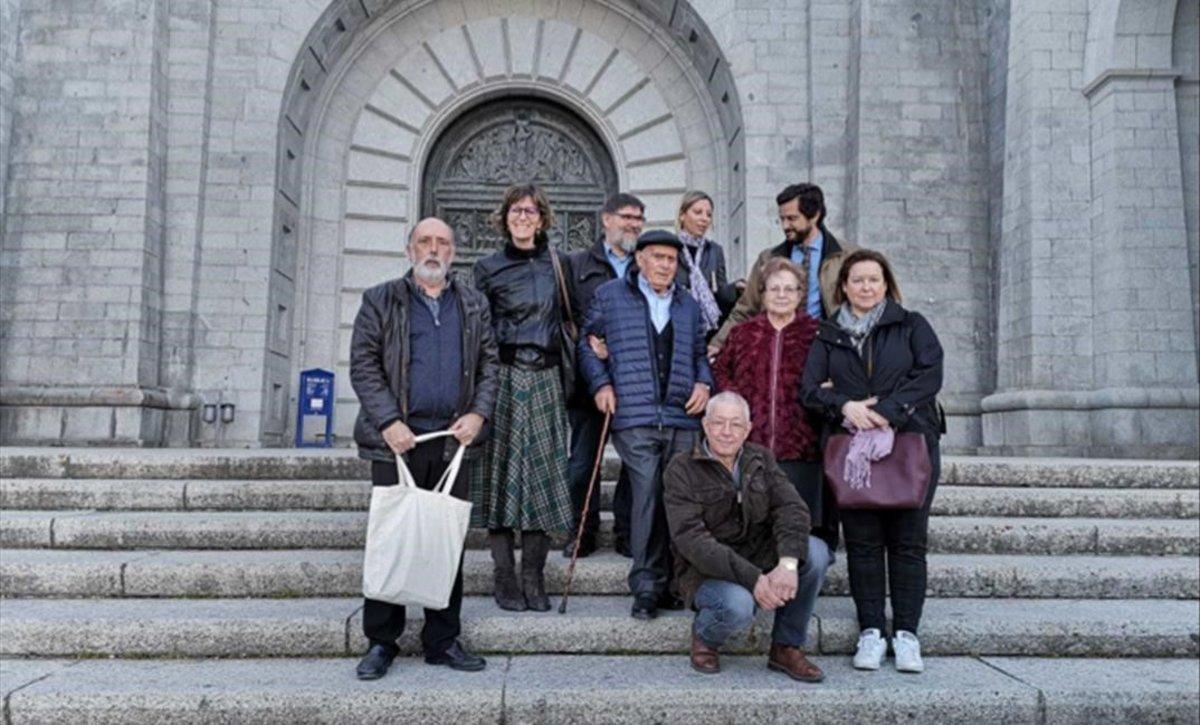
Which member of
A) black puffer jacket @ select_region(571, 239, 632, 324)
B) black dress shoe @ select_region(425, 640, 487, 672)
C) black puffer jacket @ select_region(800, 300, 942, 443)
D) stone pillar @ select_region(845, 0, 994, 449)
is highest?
stone pillar @ select_region(845, 0, 994, 449)

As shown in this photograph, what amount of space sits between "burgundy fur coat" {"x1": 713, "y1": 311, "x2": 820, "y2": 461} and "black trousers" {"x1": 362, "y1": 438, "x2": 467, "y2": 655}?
1.62m

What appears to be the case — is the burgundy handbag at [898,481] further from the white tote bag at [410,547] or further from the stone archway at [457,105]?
the stone archway at [457,105]

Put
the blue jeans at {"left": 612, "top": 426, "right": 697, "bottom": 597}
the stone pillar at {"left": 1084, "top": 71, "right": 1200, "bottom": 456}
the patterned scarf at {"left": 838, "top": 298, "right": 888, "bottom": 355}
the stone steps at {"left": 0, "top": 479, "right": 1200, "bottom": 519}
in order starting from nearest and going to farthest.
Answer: the patterned scarf at {"left": 838, "top": 298, "right": 888, "bottom": 355} → the blue jeans at {"left": 612, "top": 426, "right": 697, "bottom": 597} → the stone steps at {"left": 0, "top": 479, "right": 1200, "bottom": 519} → the stone pillar at {"left": 1084, "top": 71, "right": 1200, "bottom": 456}

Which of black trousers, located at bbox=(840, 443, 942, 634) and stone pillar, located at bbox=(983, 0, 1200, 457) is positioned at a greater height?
stone pillar, located at bbox=(983, 0, 1200, 457)

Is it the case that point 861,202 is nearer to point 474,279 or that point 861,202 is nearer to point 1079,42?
point 1079,42

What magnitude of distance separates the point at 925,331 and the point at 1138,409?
6.23 m

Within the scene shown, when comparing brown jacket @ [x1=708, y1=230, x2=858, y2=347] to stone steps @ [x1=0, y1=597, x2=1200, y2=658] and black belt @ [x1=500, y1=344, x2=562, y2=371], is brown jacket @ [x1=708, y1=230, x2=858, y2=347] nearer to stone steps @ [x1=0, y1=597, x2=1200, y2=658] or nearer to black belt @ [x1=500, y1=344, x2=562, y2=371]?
black belt @ [x1=500, y1=344, x2=562, y2=371]


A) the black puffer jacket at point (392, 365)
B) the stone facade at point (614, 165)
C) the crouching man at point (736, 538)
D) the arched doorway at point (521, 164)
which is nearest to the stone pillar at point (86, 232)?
Answer: the stone facade at point (614, 165)

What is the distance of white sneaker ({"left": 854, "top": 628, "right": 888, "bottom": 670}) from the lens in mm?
4117

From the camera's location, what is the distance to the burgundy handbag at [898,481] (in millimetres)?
4035

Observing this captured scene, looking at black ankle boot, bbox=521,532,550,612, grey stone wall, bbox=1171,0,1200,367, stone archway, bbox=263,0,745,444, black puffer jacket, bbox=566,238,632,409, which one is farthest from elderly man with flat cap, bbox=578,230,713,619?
stone archway, bbox=263,0,745,444

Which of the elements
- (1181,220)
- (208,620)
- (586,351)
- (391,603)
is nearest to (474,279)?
(586,351)

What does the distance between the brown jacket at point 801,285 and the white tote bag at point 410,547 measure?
2.04 metres

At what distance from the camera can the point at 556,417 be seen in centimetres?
483
